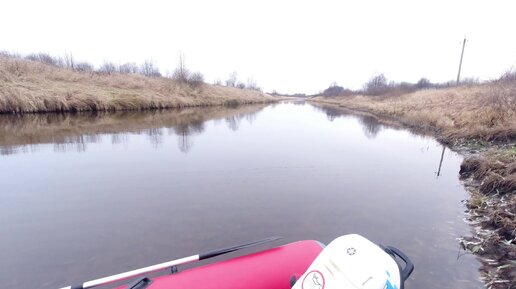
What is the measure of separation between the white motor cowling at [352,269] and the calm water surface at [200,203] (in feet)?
4.53

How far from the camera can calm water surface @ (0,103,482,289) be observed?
8.79 ft

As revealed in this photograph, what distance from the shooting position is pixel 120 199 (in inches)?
161

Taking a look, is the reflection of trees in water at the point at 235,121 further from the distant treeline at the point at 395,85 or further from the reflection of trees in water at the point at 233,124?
the distant treeline at the point at 395,85

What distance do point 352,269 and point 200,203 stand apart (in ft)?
10.0

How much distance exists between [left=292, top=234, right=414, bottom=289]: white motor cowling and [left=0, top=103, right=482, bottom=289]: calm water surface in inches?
54.3

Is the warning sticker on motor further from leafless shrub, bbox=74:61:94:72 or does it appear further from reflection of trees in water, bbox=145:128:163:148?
leafless shrub, bbox=74:61:94:72

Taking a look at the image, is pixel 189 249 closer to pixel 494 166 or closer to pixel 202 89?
pixel 494 166

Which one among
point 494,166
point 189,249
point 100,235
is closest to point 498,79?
point 494,166

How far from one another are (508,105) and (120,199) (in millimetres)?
11691

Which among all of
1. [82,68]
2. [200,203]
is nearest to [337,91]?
[82,68]

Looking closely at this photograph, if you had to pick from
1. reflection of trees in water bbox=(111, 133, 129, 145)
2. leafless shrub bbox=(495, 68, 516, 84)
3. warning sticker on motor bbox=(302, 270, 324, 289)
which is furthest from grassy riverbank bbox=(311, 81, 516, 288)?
reflection of trees in water bbox=(111, 133, 129, 145)

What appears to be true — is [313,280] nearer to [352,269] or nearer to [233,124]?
[352,269]

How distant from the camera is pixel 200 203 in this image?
3.99m

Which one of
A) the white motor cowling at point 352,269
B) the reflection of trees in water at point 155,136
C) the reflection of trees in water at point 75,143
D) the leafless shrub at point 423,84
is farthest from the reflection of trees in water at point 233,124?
the leafless shrub at point 423,84
